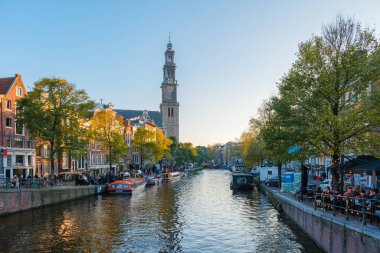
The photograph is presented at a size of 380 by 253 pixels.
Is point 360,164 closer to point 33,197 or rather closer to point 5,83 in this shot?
point 33,197

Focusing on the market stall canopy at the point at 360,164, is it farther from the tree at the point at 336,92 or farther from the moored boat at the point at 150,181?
the moored boat at the point at 150,181

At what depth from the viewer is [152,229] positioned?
29.5m

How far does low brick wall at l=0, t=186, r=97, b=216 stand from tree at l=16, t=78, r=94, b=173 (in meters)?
4.37

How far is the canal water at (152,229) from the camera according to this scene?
24.2 metres

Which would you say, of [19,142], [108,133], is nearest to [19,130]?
[19,142]

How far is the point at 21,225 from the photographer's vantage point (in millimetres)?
30109

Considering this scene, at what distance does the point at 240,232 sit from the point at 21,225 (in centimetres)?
1786

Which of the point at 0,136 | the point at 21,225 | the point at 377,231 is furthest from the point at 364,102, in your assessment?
the point at 0,136

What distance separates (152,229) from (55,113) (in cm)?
2492

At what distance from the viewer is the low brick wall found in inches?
1355

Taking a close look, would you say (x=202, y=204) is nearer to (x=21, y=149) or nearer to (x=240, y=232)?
(x=240, y=232)

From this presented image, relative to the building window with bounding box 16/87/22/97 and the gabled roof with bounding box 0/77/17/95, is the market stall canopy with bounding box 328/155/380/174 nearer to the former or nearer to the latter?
the gabled roof with bounding box 0/77/17/95

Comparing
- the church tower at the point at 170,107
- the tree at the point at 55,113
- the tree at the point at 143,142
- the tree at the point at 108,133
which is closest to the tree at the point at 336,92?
the tree at the point at 55,113

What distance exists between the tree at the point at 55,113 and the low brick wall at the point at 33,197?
4.37 metres
